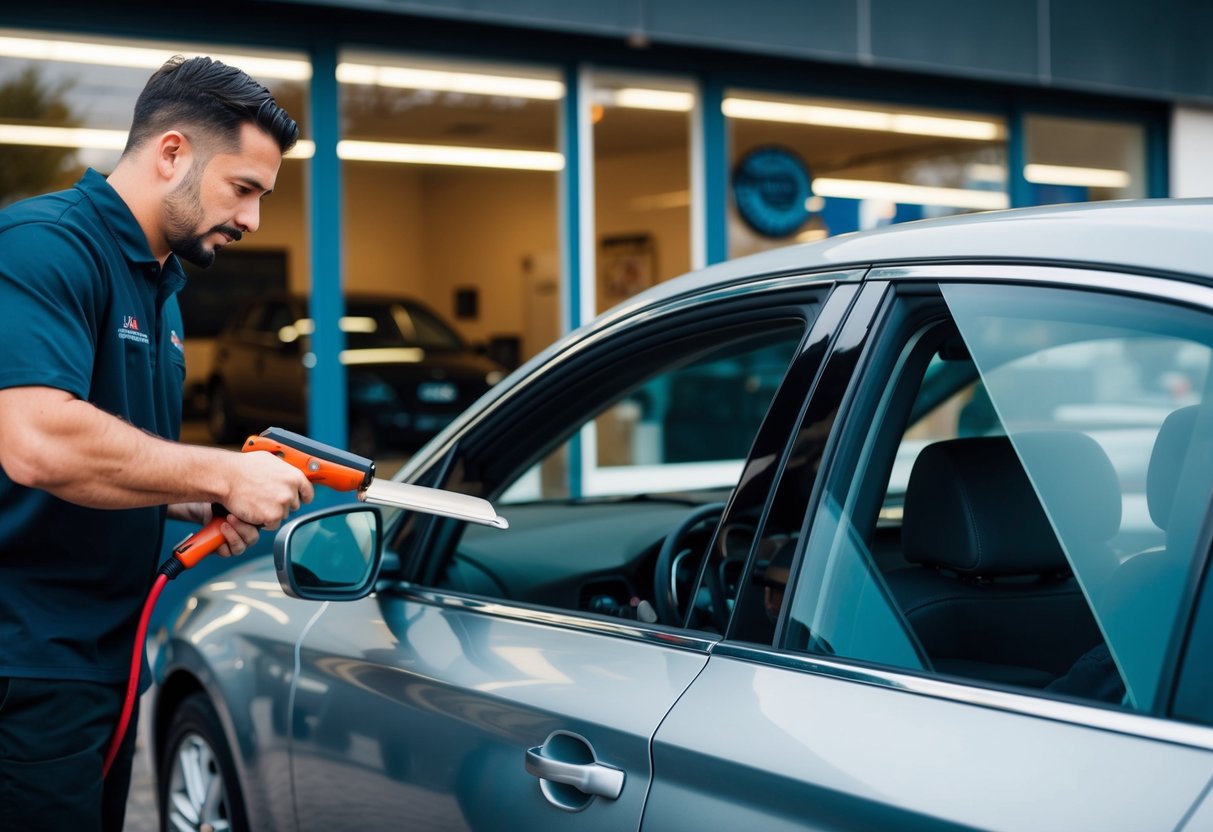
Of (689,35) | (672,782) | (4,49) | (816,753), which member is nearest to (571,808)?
(672,782)

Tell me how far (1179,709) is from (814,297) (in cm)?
79

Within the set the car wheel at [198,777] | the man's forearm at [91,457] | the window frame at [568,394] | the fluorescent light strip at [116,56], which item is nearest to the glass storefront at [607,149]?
the fluorescent light strip at [116,56]

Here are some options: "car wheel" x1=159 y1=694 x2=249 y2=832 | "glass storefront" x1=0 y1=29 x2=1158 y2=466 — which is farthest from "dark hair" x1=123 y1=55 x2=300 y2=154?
"glass storefront" x1=0 y1=29 x2=1158 y2=466

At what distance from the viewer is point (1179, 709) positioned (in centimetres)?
141

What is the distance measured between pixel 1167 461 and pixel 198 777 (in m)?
2.39

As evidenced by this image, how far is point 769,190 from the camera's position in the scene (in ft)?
31.5

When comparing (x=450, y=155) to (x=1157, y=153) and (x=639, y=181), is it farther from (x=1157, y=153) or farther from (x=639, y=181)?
(x=1157, y=153)

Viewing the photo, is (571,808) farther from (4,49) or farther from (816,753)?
(4,49)

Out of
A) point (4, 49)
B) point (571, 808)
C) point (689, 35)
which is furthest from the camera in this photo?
point (689, 35)

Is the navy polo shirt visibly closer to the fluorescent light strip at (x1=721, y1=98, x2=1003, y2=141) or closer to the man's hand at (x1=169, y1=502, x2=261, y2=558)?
the man's hand at (x1=169, y1=502, x2=261, y2=558)

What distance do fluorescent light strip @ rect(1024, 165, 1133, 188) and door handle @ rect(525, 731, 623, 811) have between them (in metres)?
9.34

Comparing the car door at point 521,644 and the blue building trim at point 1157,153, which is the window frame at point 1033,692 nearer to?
the car door at point 521,644

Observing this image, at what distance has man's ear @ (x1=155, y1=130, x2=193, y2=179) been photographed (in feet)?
7.14

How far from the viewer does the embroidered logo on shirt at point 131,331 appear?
218 centimetres
